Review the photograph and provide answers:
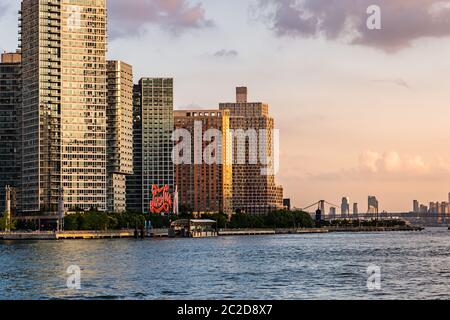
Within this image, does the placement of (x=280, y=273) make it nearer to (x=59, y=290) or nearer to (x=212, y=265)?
(x=212, y=265)

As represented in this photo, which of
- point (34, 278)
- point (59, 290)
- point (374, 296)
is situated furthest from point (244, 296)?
point (34, 278)

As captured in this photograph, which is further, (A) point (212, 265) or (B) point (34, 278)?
(A) point (212, 265)

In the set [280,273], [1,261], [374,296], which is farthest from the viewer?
[1,261]
